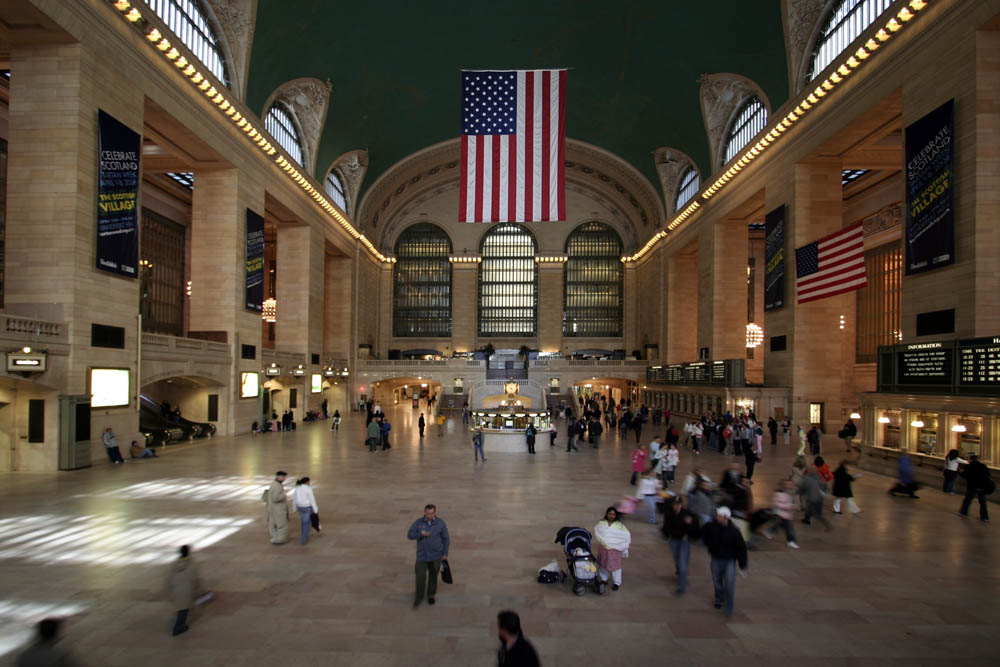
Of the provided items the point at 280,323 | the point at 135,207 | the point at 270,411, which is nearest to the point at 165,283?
the point at 280,323

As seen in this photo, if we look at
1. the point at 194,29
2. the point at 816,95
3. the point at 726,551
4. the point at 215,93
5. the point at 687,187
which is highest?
the point at 194,29

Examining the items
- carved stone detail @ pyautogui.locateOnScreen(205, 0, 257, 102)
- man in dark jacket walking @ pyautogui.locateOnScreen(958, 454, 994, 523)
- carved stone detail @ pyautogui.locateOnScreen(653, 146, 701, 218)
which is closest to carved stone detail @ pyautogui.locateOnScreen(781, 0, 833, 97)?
carved stone detail @ pyautogui.locateOnScreen(653, 146, 701, 218)

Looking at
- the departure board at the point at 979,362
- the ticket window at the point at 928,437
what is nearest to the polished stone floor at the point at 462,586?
the ticket window at the point at 928,437

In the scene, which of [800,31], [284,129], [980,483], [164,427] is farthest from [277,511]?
[284,129]

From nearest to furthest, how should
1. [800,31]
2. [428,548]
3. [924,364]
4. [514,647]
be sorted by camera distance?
[514,647]
[428,548]
[924,364]
[800,31]

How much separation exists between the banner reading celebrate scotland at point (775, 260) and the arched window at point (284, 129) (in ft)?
71.8

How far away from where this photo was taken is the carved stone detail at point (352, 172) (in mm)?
37875

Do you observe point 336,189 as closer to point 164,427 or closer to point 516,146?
point 516,146

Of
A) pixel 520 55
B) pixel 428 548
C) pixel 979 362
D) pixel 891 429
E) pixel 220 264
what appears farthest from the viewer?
pixel 520 55

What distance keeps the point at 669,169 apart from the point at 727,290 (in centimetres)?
1081

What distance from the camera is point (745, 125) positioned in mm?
28484

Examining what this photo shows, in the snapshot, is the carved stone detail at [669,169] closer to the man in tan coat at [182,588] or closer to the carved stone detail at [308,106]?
the carved stone detail at [308,106]

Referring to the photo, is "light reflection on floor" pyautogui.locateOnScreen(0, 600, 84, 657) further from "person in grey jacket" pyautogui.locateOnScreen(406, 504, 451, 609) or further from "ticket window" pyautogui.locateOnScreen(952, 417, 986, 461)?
"ticket window" pyautogui.locateOnScreen(952, 417, 986, 461)

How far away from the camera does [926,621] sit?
18.6ft
